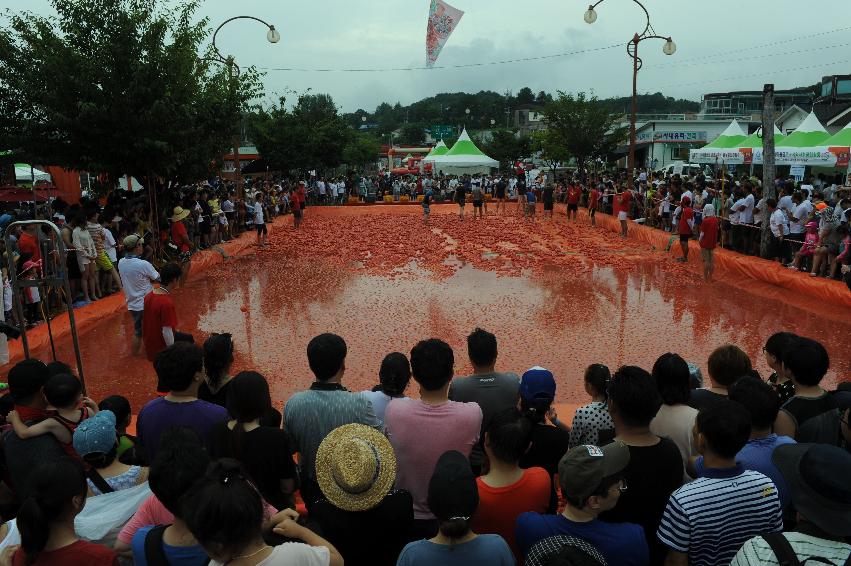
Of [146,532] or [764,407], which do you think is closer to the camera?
[146,532]

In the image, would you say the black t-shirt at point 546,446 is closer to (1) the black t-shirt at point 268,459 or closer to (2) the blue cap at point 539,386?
(2) the blue cap at point 539,386

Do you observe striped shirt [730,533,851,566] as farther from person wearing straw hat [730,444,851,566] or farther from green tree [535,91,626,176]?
green tree [535,91,626,176]

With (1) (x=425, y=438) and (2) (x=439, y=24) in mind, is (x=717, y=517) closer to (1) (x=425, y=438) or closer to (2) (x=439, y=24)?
(1) (x=425, y=438)

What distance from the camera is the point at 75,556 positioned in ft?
8.38

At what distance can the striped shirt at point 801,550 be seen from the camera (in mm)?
2248

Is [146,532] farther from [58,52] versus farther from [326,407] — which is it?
[58,52]

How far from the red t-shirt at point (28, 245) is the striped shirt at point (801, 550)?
423 inches

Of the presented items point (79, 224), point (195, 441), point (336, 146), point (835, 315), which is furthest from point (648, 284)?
point (336, 146)

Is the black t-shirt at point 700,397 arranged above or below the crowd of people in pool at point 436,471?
below

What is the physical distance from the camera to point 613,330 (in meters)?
10.2

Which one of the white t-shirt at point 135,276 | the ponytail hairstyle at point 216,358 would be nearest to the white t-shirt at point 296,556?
the ponytail hairstyle at point 216,358

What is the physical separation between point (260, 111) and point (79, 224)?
85.7ft

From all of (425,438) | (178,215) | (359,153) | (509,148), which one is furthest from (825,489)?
(359,153)

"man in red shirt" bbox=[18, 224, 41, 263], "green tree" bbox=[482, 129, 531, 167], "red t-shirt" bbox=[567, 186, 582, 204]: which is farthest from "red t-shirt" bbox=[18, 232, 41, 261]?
"green tree" bbox=[482, 129, 531, 167]
